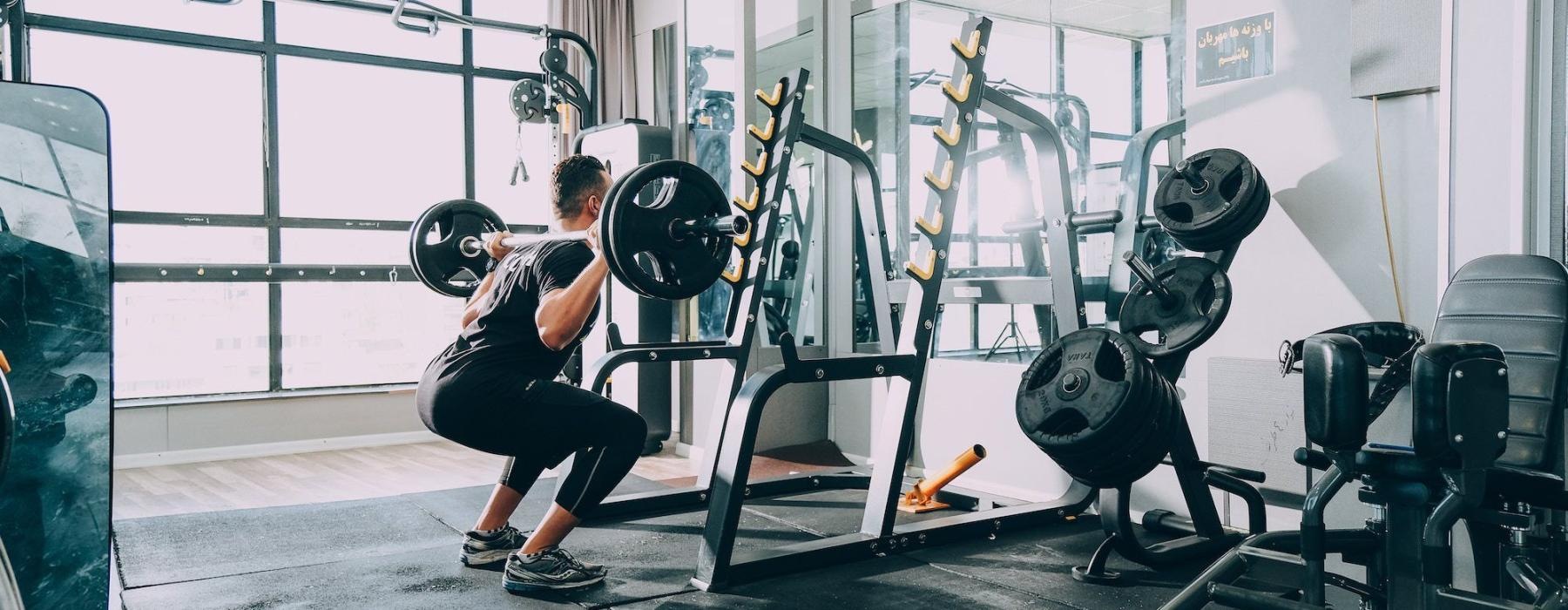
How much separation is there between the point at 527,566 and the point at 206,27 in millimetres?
4016

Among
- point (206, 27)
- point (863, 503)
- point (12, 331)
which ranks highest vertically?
point (206, 27)

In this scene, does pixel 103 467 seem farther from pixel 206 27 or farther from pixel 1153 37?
pixel 206 27

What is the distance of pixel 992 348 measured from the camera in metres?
4.30

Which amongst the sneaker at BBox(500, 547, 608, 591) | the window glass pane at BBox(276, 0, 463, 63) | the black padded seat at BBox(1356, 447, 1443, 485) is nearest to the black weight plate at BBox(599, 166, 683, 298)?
the sneaker at BBox(500, 547, 608, 591)

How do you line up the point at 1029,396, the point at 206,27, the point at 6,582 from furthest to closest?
the point at 206,27
the point at 1029,396
the point at 6,582

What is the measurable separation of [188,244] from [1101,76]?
14.6 ft

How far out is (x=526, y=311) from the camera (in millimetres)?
2768

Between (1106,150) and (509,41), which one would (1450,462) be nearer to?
(1106,150)

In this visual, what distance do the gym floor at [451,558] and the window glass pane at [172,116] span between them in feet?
5.18

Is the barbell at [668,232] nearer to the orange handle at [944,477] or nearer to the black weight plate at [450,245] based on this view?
the black weight plate at [450,245]

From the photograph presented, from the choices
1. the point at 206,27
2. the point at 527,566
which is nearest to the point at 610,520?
the point at 527,566

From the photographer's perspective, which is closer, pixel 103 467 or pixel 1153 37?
pixel 103 467

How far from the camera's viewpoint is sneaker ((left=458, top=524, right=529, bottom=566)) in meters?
3.03

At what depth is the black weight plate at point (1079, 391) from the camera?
2.51 metres
